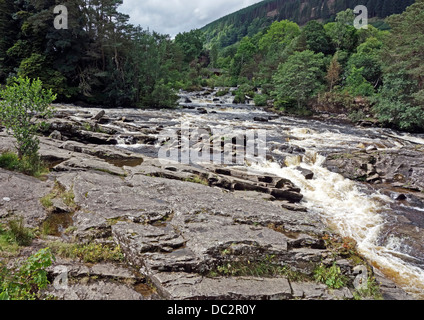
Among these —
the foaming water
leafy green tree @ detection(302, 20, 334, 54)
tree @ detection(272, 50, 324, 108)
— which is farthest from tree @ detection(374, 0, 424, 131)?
leafy green tree @ detection(302, 20, 334, 54)

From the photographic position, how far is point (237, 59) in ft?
269

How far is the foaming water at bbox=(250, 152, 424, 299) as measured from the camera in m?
7.18

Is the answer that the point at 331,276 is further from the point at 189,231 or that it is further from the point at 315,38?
the point at 315,38

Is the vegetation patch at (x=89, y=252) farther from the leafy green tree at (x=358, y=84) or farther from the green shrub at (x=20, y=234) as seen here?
the leafy green tree at (x=358, y=84)

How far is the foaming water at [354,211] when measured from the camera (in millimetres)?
7184

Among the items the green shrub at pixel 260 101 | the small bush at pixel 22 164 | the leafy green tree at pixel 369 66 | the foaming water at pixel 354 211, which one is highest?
the leafy green tree at pixel 369 66

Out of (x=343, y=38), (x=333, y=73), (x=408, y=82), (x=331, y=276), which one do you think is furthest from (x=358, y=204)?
(x=343, y=38)

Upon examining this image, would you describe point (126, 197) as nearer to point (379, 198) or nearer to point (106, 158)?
point (106, 158)

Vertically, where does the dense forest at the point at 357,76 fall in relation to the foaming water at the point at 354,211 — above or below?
above

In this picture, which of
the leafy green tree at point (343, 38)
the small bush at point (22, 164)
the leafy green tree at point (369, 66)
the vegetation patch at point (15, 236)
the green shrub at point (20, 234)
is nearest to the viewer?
the vegetation patch at point (15, 236)

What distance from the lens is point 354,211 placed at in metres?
10.9

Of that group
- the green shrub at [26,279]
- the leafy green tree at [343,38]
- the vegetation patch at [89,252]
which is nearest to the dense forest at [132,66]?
the leafy green tree at [343,38]

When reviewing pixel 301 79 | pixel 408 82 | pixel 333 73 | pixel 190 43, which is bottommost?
pixel 408 82

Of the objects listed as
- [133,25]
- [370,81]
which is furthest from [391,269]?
[370,81]
